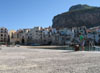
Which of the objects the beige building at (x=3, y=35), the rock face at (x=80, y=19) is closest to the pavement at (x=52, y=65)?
the beige building at (x=3, y=35)

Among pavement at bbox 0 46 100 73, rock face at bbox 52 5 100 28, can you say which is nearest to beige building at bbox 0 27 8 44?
rock face at bbox 52 5 100 28

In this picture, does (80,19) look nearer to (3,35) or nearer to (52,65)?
(3,35)

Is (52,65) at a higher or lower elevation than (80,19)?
lower

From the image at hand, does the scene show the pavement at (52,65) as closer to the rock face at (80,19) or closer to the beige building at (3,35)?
the beige building at (3,35)

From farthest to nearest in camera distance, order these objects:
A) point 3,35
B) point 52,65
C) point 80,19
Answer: point 80,19 < point 3,35 < point 52,65

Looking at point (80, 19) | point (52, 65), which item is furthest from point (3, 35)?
point (52, 65)

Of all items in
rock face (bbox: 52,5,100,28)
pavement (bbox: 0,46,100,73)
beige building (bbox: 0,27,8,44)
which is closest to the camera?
pavement (bbox: 0,46,100,73)

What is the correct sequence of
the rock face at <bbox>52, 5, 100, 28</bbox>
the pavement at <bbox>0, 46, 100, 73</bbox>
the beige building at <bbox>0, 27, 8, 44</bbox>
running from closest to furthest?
the pavement at <bbox>0, 46, 100, 73</bbox> < the beige building at <bbox>0, 27, 8, 44</bbox> < the rock face at <bbox>52, 5, 100, 28</bbox>

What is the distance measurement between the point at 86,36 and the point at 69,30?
480 inches

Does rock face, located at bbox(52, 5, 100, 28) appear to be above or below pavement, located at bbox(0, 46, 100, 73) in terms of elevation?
above

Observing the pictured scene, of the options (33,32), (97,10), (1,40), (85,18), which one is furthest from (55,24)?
(1,40)

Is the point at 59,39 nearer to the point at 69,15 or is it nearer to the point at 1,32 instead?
the point at 1,32

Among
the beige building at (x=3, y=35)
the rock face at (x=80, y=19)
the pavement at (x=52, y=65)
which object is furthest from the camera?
the rock face at (x=80, y=19)

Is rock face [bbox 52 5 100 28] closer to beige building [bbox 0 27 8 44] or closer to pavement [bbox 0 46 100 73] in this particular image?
beige building [bbox 0 27 8 44]
